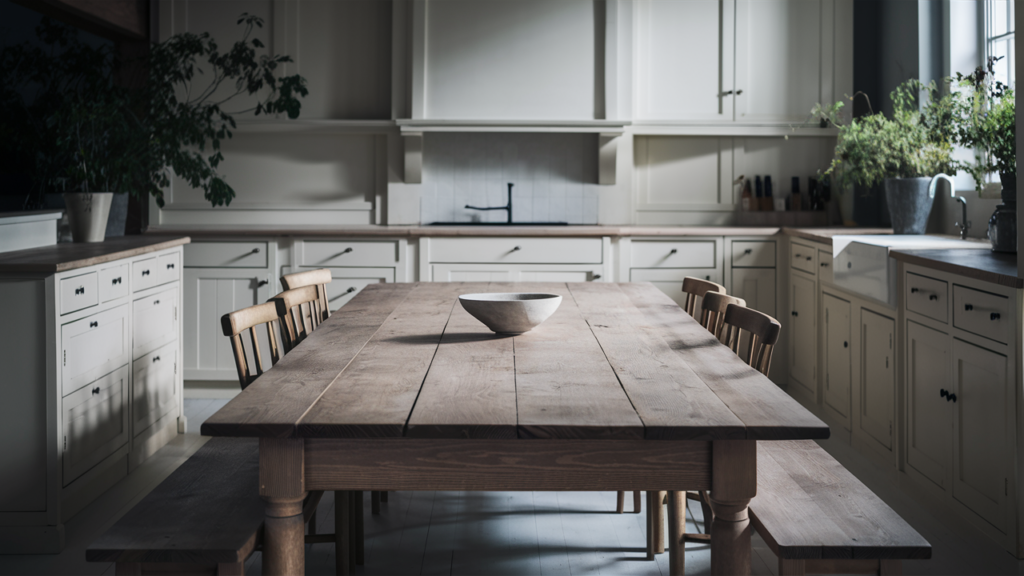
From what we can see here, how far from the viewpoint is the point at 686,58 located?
509 centimetres

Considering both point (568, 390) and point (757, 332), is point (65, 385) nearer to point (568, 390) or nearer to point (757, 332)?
point (568, 390)

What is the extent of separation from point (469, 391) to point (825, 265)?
9.86 ft

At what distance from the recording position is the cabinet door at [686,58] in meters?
5.06

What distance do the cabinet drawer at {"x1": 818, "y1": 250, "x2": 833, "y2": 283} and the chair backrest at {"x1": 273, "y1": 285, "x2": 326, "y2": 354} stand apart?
247 cm

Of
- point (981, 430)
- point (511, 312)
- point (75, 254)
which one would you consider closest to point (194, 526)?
point (511, 312)

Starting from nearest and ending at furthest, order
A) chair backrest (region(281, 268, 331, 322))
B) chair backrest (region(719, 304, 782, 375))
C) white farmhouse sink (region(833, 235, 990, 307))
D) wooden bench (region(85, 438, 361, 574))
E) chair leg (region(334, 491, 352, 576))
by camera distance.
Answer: wooden bench (region(85, 438, 361, 574)), chair backrest (region(719, 304, 782, 375)), chair leg (region(334, 491, 352, 576)), chair backrest (region(281, 268, 331, 322)), white farmhouse sink (region(833, 235, 990, 307))

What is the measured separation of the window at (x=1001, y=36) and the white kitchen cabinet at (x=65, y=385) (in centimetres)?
410

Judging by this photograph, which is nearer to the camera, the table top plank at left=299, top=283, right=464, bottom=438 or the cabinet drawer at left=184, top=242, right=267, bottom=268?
the table top plank at left=299, top=283, right=464, bottom=438

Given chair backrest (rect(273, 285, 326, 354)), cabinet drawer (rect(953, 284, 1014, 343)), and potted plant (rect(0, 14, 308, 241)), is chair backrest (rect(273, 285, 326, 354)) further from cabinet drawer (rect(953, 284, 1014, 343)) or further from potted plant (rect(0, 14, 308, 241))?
cabinet drawer (rect(953, 284, 1014, 343))

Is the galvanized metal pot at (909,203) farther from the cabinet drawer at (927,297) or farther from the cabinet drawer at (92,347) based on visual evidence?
the cabinet drawer at (92,347)

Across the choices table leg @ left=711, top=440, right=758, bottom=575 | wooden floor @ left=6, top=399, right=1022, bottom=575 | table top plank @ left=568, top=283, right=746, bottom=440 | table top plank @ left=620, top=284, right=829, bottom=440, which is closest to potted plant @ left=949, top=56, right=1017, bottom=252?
wooden floor @ left=6, top=399, right=1022, bottom=575

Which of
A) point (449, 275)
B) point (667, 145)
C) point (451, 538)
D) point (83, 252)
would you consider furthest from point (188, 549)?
point (667, 145)

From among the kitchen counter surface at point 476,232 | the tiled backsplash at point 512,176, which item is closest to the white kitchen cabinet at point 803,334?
the kitchen counter surface at point 476,232

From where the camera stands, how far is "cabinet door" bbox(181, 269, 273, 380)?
15.6ft
